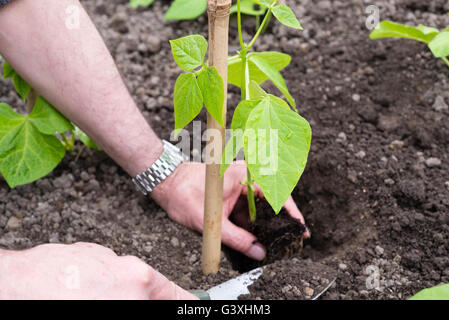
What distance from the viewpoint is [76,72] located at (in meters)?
1.33

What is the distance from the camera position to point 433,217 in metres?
1.37

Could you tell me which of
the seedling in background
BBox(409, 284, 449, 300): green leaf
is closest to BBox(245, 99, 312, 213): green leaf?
the seedling in background

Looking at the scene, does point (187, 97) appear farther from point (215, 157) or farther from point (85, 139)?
point (85, 139)

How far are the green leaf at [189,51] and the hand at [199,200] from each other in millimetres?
508

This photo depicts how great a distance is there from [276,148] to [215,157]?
0.18 metres

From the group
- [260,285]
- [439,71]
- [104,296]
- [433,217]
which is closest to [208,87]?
[104,296]

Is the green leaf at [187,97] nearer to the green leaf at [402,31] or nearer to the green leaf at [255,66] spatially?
the green leaf at [255,66]

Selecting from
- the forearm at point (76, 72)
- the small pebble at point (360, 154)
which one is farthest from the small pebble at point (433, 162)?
the forearm at point (76, 72)

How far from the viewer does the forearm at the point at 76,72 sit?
129 centimetres

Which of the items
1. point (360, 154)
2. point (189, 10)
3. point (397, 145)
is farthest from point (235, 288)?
point (189, 10)

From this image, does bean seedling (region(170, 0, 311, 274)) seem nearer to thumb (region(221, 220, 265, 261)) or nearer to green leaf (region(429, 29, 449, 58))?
thumb (region(221, 220, 265, 261))

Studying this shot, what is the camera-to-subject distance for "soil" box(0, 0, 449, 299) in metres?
1.30
